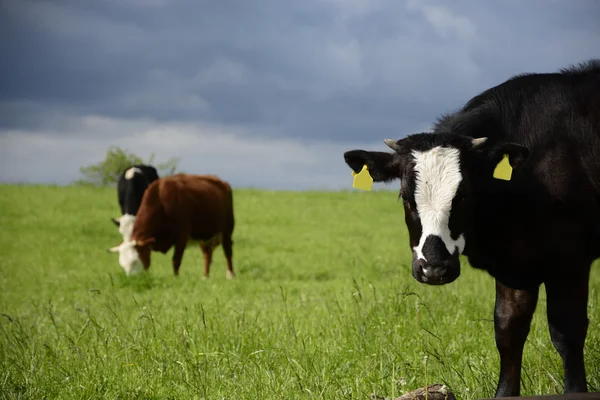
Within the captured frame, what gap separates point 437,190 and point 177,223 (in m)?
12.3

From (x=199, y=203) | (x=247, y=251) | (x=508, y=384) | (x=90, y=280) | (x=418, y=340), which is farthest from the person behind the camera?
(x=247, y=251)

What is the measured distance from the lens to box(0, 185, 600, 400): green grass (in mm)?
5434

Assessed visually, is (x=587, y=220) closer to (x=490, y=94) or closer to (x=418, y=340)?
(x=490, y=94)

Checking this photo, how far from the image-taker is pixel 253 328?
6.83 meters

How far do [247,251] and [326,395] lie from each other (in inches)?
615

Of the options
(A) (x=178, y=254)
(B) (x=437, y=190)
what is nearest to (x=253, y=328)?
(B) (x=437, y=190)

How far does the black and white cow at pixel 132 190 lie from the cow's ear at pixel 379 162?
1312 cm

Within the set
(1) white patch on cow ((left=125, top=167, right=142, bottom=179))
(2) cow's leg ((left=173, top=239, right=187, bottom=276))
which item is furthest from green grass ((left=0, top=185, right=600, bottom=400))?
(1) white patch on cow ((left=125, top=167, right=142, bottom=179))

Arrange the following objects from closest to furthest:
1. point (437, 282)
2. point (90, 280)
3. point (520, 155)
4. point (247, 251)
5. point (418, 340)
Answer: point (437, 282)
point (520, 155)
point (418, 340)
point (90, 280)
point (247, 251)

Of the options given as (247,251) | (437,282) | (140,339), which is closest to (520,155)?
(437,282)

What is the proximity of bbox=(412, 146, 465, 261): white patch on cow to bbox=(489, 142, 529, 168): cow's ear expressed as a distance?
1.03 feet

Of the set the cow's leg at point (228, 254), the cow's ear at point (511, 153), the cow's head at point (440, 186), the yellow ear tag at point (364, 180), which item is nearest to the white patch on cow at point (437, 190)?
the cow's head at point (440, 186)

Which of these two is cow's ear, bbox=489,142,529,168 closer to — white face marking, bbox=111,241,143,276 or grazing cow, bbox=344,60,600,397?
grazing cow, bbox=344,60,600,397

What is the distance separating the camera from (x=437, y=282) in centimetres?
467
